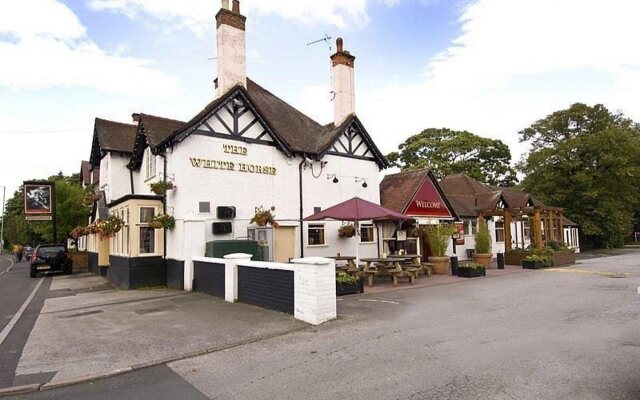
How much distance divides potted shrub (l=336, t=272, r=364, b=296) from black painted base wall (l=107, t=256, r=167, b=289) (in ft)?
22.6

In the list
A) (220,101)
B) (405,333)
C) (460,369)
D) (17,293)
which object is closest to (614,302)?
(405,333)

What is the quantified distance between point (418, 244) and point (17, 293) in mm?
16975

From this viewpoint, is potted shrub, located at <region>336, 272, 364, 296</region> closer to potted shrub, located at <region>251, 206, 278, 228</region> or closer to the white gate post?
the white gate post

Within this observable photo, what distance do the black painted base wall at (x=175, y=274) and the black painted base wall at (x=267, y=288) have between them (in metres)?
3.79

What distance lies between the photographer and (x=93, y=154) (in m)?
24.0

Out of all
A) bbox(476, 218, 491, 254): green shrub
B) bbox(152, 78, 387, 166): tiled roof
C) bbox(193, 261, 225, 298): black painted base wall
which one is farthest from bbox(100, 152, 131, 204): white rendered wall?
bbox(476, 218, 491, 254): green shrub

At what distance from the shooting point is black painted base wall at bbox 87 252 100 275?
2200cm

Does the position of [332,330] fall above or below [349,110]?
below

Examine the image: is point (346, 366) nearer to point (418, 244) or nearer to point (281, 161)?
point (281, 161)

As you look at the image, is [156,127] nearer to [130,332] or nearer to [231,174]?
[231,174]

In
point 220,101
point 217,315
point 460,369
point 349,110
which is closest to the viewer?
point 460,369

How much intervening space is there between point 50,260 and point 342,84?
1828cm

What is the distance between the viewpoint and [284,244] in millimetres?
16031

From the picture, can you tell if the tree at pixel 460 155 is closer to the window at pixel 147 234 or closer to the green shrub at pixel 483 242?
the green shrub at pixel 483 242
